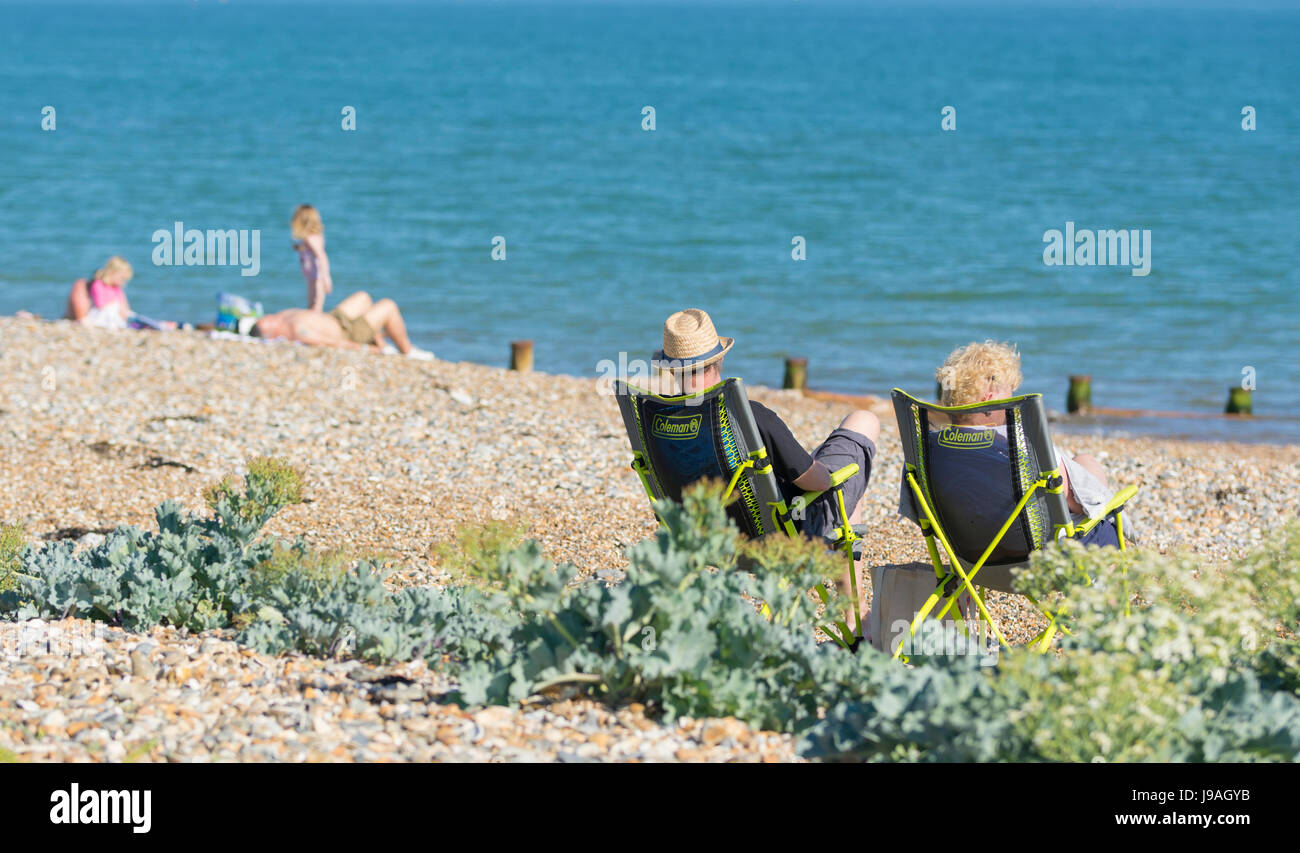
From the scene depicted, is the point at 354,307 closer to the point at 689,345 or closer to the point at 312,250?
the point at 312,250

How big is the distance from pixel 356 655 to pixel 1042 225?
2208 cm

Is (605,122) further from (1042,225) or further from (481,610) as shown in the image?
(481,610)

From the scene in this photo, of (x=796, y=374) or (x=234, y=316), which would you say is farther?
(x=796, y=374)

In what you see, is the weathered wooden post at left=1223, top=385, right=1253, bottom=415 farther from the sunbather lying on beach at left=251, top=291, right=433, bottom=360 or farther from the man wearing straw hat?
the man wearing straw hat

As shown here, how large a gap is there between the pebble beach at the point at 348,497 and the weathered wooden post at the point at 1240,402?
1.25 metres

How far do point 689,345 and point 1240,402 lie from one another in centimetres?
922

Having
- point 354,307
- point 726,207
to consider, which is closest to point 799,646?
point 354,307

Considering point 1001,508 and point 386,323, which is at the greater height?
point 386,323

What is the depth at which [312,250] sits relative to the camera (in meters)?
12.6

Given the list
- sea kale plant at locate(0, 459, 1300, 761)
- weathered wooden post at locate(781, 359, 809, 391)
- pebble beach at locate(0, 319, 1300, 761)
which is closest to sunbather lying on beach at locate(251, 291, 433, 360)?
pebble beach at locate(0, 319, 1300, 761)

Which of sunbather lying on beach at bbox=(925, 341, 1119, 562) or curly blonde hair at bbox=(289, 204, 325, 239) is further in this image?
curly blonde hair at bbox=(289, 204, 325, 239)

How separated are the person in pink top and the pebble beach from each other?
0.57 m

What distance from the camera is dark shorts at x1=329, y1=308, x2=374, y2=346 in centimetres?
1229
